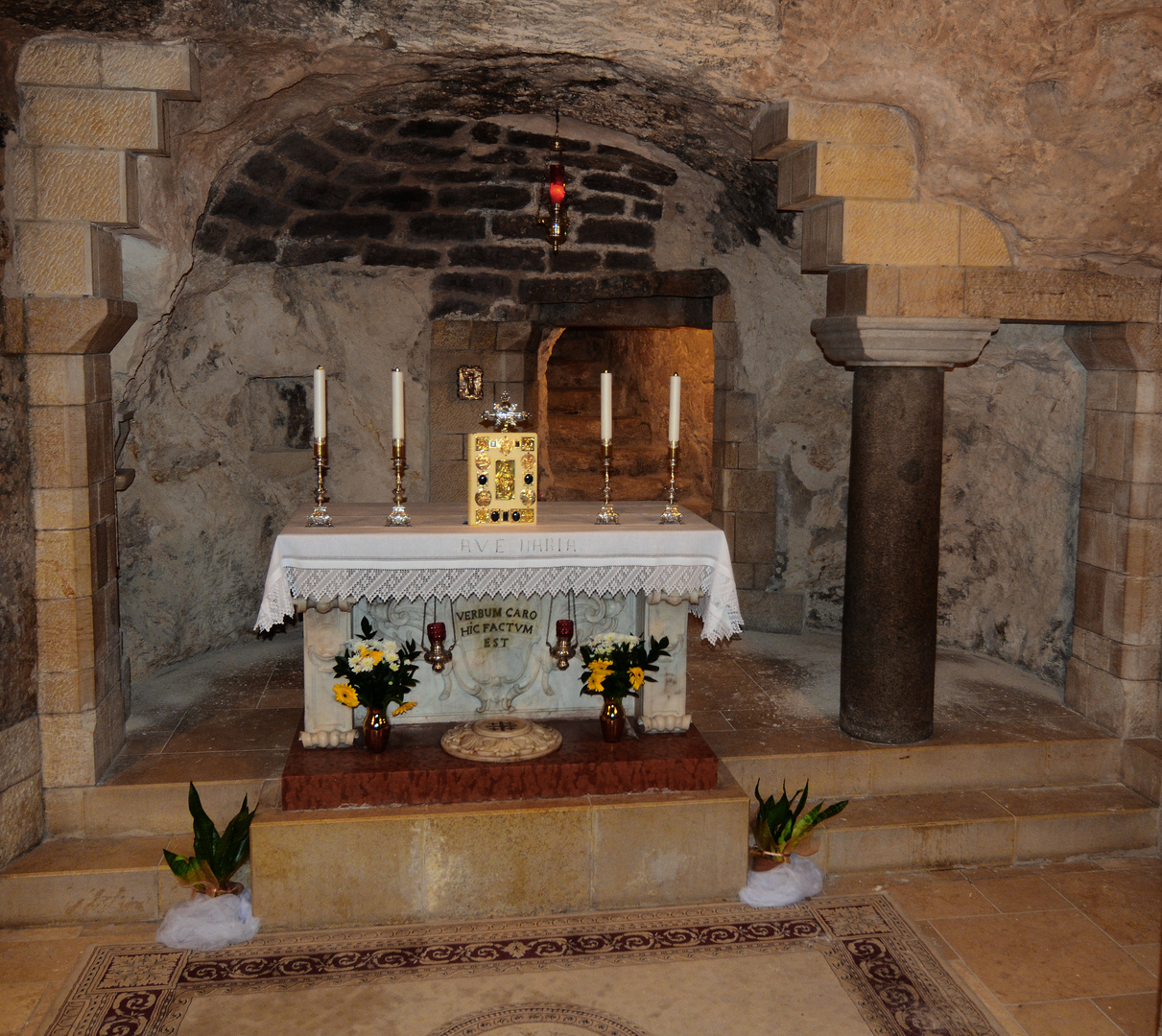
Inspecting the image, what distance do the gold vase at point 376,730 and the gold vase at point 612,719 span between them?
3.08ft

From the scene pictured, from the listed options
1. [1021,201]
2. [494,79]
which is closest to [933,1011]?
[1021,201]

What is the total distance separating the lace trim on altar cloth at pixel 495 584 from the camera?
4.48 meters

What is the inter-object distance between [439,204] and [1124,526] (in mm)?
4417

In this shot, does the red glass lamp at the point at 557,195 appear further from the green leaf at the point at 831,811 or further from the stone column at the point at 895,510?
the green leaf at the point at 831,811

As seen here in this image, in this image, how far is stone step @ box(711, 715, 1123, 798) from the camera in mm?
5117

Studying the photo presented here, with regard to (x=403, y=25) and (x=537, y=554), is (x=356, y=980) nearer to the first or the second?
(x=537, y=554)

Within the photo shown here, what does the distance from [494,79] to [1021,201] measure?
2640mm

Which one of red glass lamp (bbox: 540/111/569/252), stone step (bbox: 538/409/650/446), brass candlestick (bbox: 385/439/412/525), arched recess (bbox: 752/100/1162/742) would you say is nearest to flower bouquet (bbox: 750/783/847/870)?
arched recess (bbox: 752/100/1162/742)

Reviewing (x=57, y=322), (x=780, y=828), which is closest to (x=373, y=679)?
(x=780, y=828)

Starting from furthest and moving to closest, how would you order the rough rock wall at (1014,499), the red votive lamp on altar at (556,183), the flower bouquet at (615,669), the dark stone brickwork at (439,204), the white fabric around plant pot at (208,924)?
the red votive lamp on altar at (556,183) < the dark stone brickwork at (439,204) < the rough rock wall at (1014,499) < the flower bouquet at (615,669) < the white fabric around plant pot at (208,924)

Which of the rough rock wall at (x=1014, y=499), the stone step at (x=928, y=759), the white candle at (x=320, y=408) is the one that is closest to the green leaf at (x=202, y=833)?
the white candle at (x=320, y=408)

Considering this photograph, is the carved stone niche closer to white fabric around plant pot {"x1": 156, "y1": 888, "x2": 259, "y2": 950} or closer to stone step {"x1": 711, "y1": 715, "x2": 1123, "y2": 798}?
stone step {"x1": 711, "y1": 715, "x2": 1123, "y2": 798}

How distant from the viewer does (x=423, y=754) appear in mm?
4652

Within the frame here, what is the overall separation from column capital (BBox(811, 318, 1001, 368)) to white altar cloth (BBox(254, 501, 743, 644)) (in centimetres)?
114
